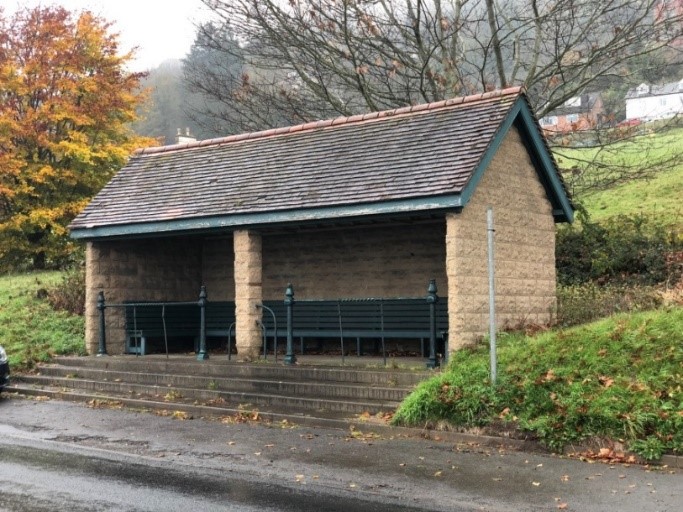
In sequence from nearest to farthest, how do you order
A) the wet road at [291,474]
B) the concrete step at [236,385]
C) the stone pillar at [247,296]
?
the wet road at [291,474], the concrete step at [236,385], the stone pillar at [247,296]

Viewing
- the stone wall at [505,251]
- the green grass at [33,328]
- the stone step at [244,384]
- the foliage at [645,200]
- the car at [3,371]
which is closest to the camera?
the stone step at [244,384]

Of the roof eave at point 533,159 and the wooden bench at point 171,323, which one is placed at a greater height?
the roof eave at point 533,159

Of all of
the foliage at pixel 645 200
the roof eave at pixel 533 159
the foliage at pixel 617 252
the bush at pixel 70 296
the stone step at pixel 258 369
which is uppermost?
the foliage at pixel 645 200

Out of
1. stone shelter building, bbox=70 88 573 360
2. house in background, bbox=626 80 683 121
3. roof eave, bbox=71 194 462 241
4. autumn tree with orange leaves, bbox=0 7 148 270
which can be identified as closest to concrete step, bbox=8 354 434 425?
stone shelter building, bbox=70 88 573 360

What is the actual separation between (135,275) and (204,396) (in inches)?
206

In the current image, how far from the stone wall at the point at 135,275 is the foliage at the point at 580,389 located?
7991 millimetres

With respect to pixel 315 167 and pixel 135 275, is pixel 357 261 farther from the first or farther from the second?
pixel 135 275

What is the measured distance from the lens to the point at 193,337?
17359 mm

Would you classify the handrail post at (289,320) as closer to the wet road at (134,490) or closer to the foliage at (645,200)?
the wet road at (134,490)

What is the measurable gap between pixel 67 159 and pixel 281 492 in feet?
70.6

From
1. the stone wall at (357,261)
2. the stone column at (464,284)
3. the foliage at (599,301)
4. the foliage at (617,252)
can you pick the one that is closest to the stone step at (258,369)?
the stone column at (464,284)

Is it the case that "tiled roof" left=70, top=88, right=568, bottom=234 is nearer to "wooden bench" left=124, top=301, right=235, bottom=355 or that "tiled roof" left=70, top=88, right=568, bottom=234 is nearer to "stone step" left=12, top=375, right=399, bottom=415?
"wooden bench" left=124, top=301, right=235, bottom=355

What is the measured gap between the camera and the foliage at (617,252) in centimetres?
1706

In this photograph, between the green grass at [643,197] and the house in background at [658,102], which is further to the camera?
the house in background at [658,102]
